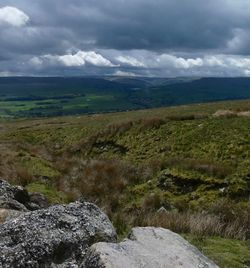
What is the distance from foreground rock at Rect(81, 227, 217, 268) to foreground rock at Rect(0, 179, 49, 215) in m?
4.11

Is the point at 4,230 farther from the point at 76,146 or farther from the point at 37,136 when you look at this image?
the point at 37,136

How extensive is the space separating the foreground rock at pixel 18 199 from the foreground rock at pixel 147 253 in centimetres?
411

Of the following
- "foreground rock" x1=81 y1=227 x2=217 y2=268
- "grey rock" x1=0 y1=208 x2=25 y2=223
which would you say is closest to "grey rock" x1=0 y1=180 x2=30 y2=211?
"grey rock" x1=0 y1=208 x2=25 y2=223

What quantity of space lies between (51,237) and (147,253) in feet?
4.82

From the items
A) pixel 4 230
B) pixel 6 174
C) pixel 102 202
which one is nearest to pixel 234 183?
pixel 102 202

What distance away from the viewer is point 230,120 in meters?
30.8

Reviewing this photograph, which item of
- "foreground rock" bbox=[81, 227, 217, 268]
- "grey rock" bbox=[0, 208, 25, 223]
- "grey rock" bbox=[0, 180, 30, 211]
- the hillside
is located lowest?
the hillside

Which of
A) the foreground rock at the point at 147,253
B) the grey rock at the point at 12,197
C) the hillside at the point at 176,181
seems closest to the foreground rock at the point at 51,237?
the foreground rock at the point at 147,253

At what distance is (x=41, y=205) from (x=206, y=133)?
16.6 meters

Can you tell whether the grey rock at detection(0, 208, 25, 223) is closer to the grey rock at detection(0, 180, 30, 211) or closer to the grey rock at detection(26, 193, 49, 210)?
the grey rock at detection(0, 180, 30, 211)

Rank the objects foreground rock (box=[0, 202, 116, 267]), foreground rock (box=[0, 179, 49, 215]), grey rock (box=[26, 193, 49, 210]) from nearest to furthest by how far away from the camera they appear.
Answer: foreground rock (box=[0, 202, 116, 267])
foreground rock (box=[0, 179, 49, 215])
grey rock (box=[26, 193, 49, 210])

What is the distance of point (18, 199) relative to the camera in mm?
12688

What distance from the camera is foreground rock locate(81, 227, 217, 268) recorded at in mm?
6090

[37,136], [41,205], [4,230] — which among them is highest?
[4,230]
